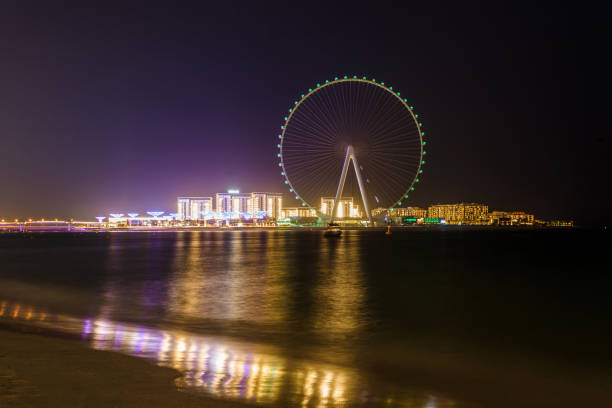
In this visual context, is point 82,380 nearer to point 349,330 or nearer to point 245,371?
point 245,371

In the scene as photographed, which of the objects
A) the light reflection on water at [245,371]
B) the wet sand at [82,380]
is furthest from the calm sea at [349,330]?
the wet sand at [82,380]

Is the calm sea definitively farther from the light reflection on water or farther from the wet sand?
the wet sand

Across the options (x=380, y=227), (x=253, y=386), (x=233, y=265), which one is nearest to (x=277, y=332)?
(x=253, y=386)

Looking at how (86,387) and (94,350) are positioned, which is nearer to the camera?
(86,387)

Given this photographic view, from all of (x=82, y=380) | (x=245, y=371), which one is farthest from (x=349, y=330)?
(x=82, y=380)

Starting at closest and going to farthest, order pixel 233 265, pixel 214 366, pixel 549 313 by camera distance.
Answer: pixel 214 366
pixel 549 313
pixel 233 265

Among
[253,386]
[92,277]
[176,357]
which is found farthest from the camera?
[92,277]

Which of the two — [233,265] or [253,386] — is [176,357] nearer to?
[253,386]
